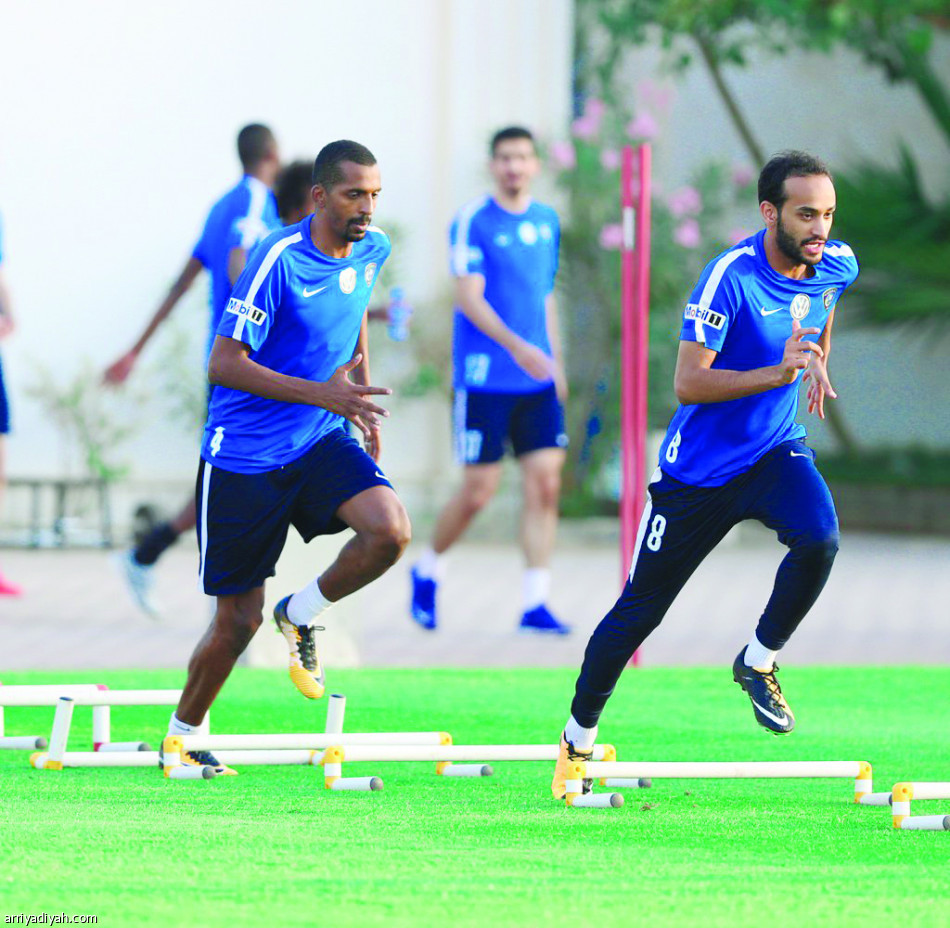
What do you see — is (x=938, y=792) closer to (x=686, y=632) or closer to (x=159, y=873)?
(x=159, y=873)

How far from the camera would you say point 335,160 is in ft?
19.5

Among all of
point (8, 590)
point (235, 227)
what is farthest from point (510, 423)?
Answer: point (8, 590)

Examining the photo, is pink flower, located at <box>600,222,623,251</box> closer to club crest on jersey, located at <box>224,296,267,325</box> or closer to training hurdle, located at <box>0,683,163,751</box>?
training hurdle, located at <box>0,683,163,751</box>

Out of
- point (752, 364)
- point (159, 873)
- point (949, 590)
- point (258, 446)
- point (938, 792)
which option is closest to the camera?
point (159, 873)

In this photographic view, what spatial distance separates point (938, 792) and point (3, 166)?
428 inches

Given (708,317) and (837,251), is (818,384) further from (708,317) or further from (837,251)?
(837,251)

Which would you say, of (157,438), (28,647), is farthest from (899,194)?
(28,647)

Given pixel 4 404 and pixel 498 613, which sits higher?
pixel 4 404

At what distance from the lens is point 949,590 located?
39.9ft

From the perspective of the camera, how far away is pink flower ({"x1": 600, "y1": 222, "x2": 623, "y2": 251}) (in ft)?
48.8

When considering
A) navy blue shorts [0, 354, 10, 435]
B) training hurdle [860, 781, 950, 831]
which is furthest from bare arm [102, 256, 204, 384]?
training hurdle [860, 781, 950, 831]

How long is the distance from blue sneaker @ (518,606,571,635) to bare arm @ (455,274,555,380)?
1.17 metres

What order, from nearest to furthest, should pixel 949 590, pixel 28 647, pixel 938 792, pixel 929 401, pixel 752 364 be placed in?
pixel 938 792
pixel 752 364
pixel 28 647
pixel 949 590
pixel 929 401

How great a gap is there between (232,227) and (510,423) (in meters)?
1.72
